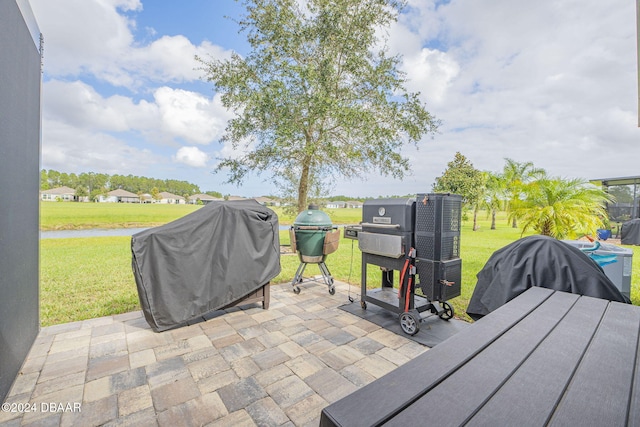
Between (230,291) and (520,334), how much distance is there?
9.33 ft

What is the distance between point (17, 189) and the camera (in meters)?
2.20

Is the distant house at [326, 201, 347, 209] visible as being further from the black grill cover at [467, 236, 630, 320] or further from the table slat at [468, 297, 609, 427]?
Answer: the table slat at [468, 297, 609, 427]

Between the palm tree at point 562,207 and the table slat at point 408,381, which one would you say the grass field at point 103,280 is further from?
the table slat at point 408,381

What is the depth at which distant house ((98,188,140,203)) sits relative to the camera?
30453 millimetres

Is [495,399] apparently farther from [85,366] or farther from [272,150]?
[272,150]

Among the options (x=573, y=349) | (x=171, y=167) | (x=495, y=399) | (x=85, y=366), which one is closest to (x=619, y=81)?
(x=573, y=349)

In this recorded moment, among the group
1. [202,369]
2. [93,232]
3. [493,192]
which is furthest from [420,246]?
[93,232]

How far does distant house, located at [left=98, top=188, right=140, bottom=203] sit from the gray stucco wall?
34.4 metres

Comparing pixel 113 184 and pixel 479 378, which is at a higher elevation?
pixel 113 184

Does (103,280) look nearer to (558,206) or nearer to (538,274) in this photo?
(538,274)

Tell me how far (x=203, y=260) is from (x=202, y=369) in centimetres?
118

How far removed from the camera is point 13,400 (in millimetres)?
1879

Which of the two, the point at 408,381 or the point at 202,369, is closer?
the point at 408,381

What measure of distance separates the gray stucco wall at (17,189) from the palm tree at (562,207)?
865cm
